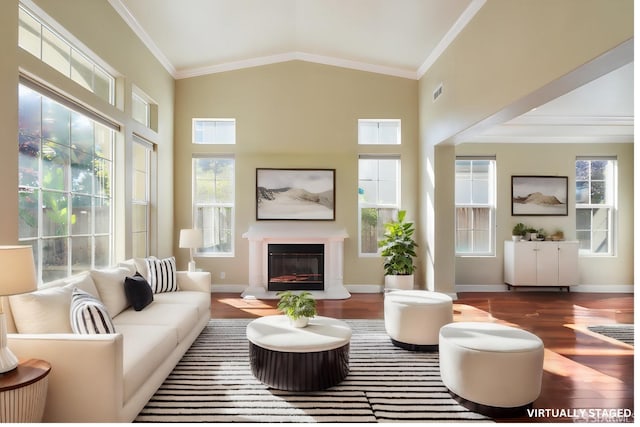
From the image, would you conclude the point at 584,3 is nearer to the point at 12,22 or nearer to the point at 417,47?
the point at 417,47

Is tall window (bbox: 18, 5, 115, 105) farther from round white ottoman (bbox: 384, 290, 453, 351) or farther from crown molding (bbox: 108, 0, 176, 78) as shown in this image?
round white ottoman (bbox: 384, 290, 453, 351)

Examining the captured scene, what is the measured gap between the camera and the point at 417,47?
5785mm

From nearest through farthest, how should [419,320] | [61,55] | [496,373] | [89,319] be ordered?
1. [89,319]
2. [496,373]
3. [61,55]
4. [419,320]

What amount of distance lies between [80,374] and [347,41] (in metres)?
5.46

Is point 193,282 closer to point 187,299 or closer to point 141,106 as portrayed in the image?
point 187,299

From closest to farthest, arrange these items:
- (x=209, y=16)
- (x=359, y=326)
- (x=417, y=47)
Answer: (x=359, y=326) < (x=209, y=16) < (x=417, y=47)

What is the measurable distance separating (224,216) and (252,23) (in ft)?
10.4

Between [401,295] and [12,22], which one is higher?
[12,22]

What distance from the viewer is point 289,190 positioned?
21.9 feet

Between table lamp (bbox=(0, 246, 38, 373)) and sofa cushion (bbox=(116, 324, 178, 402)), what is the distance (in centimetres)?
59

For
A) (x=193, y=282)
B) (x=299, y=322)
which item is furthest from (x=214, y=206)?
(x=299, y=322)

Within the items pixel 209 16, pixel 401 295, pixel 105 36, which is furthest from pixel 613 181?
pixel 105 36

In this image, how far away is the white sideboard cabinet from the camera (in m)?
6.63

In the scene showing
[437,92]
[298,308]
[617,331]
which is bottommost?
[617,331]
